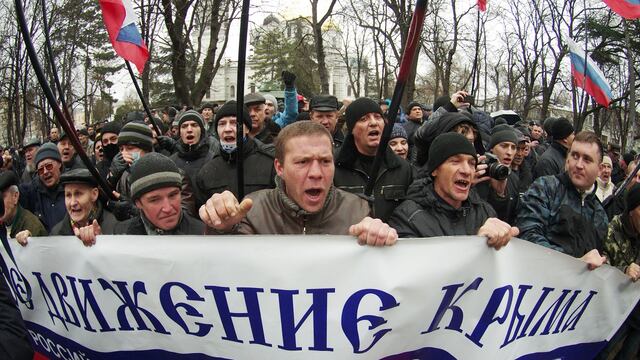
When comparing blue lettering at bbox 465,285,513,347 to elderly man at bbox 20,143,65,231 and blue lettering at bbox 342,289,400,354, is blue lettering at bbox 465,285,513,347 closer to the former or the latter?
blue lettering at bbox 342,289,400,354

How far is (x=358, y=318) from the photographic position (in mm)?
2059

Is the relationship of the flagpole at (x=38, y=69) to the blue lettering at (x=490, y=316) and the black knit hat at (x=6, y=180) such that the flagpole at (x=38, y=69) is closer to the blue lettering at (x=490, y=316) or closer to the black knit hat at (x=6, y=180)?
the black knit hat at (x=6, y=180)

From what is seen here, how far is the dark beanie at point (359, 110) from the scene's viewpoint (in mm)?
3582

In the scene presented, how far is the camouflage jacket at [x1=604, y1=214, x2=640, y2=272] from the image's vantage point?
3.20 m

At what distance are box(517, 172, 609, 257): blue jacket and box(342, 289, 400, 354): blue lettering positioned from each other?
1400 mm

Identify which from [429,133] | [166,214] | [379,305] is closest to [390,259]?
[379,305]

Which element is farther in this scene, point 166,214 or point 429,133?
point 429,133

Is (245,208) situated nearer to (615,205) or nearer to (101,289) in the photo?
(101,289)

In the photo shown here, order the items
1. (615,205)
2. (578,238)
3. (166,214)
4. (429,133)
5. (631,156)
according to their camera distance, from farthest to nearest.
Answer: (631,156) → (615,205) → (429,133) → (578,238) → (166,214)

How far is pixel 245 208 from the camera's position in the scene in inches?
79.0

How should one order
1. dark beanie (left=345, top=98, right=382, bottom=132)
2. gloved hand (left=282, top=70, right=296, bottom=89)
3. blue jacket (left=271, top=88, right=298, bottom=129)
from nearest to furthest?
dark beanie (left=345, top=98, right=382, bottom=132) < gloved hand (left=282, top=70, right=296, bottom=89) < blue jacket (left=271, top=88, right=298, bottom=129)

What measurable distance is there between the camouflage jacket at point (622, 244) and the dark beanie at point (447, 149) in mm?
1186

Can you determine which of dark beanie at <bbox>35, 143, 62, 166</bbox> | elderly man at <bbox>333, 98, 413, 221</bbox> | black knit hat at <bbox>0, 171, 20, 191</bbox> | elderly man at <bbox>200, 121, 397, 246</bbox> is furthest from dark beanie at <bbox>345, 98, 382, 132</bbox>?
dark beanie at <bbox>35, 143, 62, 166</bbox>

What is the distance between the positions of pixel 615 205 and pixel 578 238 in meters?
1.43
